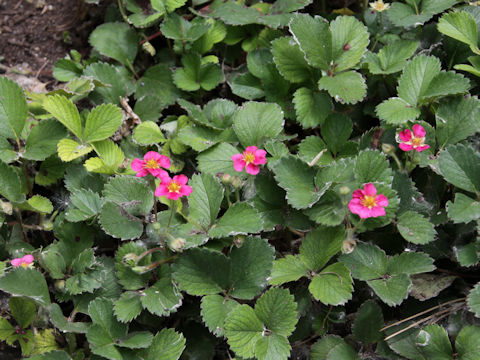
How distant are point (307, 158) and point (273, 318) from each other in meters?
0.73

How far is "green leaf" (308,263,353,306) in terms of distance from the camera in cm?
173

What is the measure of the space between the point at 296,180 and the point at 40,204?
1090mm

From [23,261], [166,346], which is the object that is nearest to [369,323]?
[166,346]

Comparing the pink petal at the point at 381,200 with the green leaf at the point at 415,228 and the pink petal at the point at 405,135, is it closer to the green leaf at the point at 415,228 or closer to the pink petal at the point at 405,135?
the green leaf at the point at 415,228

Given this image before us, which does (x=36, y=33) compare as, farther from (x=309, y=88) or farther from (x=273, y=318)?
(x=273, y=318)

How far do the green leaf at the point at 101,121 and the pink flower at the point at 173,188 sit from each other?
55 cm

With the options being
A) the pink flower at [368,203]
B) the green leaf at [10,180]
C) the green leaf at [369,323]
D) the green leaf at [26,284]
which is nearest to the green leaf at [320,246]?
the pink flower at [368,203]

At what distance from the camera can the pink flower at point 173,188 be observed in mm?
1832

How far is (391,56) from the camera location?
2.33m

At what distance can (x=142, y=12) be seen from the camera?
111 inches

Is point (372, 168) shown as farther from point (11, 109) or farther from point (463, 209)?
point (11, 109)

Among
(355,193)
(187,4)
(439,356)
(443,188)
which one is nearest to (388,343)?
(439,356)

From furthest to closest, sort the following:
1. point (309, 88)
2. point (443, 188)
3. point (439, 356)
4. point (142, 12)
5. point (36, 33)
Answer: point (36, 33)
point (142, 12)
point (309, 88)
point (443, 188)
point (439, 356)

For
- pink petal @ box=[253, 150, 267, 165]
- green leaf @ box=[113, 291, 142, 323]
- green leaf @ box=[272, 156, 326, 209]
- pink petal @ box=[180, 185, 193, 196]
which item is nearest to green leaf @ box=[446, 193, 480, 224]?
green leaf @ box=[272, 156, 326, 209]
